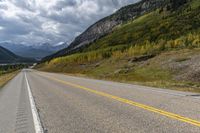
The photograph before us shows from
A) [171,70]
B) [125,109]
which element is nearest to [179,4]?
[171,70]

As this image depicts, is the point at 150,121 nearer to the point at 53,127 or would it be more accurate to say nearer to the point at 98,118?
the point at 98,118

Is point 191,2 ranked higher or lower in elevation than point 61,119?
higher

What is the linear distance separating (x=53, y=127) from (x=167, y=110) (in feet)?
13.8

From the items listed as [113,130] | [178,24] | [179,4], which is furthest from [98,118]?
[179,4]

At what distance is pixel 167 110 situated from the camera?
10.5m

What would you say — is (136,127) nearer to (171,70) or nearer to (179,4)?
(171,70)

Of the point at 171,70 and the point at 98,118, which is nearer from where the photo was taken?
the point at 98,118

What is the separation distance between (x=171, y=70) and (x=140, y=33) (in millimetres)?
120759

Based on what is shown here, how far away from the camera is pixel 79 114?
10570 mm

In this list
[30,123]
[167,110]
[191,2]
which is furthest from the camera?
[191,2]

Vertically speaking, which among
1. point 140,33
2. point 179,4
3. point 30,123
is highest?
point 179,4

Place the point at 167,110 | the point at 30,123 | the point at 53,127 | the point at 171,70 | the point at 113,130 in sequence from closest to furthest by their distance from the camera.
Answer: the point at 113,130 < the point at 53,127 < the point at 30,123 < the point at 167,110 < the point at 171,70

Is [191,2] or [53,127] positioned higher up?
[191,2]

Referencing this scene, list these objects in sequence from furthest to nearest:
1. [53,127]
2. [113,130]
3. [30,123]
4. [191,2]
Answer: [191,2] < [30,123] < [53,127] < [113,130]
